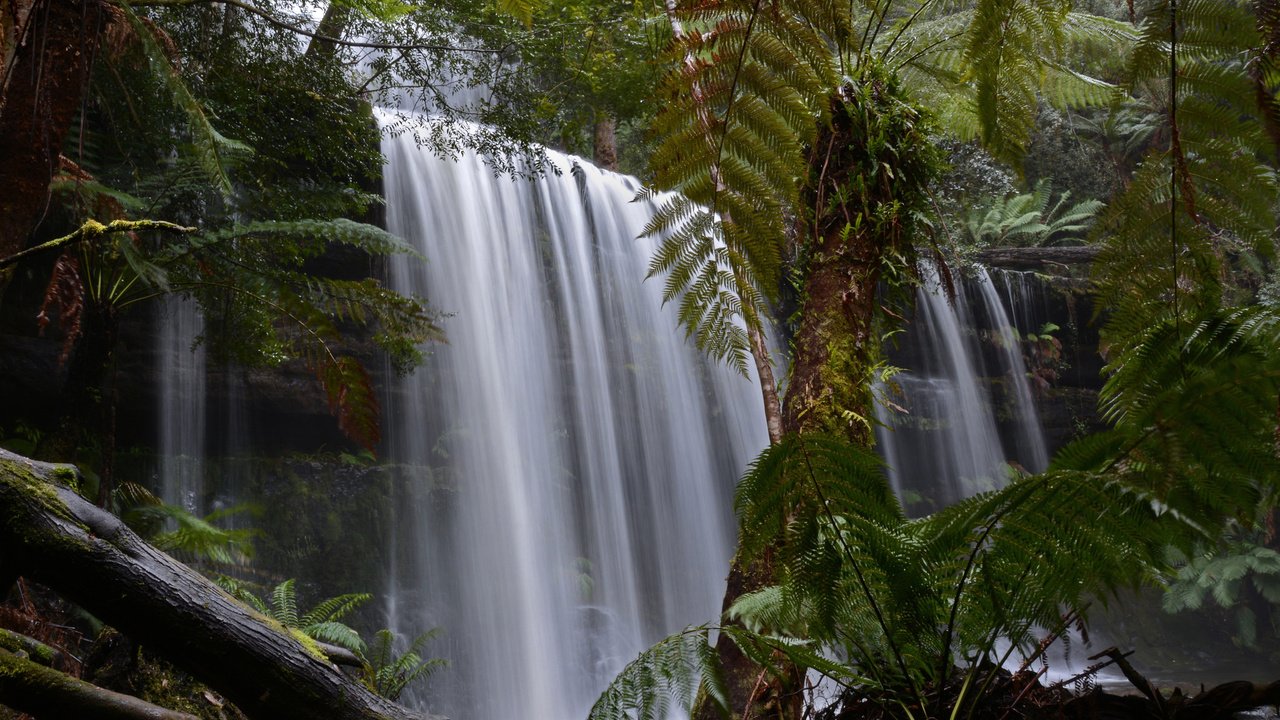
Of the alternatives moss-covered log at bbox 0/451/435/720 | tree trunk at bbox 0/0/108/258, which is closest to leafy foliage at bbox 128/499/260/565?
tree trunk at bbox 0/0/108/258

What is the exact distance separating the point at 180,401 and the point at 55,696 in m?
7.56

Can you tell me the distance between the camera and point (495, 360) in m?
9.67

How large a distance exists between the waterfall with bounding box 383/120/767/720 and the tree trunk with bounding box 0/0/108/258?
5.43m

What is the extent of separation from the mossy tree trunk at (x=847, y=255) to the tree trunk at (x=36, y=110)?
3.10 meters

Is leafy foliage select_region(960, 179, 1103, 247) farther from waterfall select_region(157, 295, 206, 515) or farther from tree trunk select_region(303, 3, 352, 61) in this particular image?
waterfall select_region(157, 295, 206, 515)

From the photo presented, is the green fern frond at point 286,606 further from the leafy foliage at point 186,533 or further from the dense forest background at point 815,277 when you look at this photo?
the leafy foliage at point 186,533

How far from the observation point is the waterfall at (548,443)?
A: 8.95m

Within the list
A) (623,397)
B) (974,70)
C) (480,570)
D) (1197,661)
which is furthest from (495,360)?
(1197,661)

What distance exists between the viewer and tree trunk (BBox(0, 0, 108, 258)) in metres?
3.39

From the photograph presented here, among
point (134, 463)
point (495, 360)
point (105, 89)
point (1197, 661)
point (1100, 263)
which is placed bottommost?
point (1197, 661)

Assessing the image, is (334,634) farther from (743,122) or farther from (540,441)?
(743,122)

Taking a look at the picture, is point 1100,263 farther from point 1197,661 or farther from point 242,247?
point 1197,661

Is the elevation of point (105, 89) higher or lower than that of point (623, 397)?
higher

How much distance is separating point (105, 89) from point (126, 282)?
1713mm
